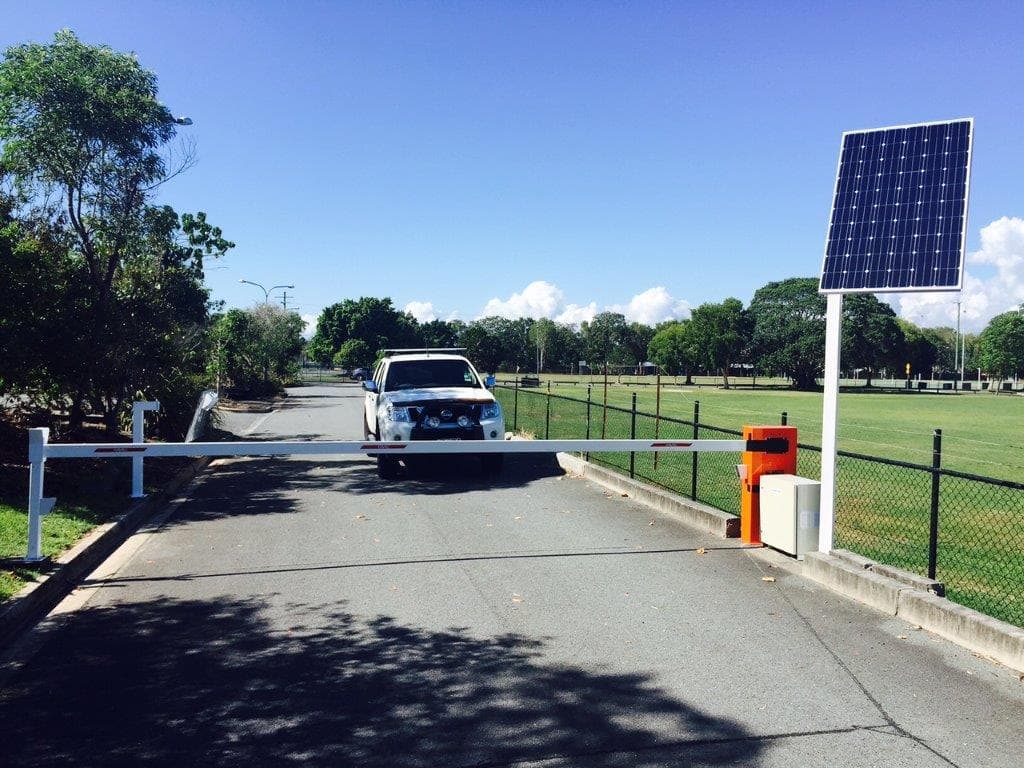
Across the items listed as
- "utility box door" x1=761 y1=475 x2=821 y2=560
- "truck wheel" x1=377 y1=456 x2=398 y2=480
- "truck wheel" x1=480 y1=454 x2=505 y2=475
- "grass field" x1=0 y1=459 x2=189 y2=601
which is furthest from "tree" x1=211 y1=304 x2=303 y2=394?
"utility box door" x1=761 y1=475 x2=821 y2=560

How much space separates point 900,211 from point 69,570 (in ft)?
25.3

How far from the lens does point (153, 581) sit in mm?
7230

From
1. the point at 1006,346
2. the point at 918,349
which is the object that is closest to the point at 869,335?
the point at 1006,346

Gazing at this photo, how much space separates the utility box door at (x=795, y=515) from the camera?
7.82 m

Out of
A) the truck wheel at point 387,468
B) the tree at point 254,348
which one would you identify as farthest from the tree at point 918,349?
the truck wheel at point 387,468

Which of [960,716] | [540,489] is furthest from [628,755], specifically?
[540,489]

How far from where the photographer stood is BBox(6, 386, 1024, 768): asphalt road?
162 inches

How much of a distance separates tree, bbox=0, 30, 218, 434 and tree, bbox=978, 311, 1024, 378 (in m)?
94.8

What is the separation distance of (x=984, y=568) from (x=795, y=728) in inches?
186

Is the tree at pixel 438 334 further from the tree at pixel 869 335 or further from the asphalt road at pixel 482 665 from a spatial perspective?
the asphalt road at pixel 482 665

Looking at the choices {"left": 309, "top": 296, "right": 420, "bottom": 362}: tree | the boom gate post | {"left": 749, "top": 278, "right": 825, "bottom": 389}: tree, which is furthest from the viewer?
{"left": 309, "top": 296, "right": 420, "bottom": 362}: tree

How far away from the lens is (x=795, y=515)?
7844 millimetres

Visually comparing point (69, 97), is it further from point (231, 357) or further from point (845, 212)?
point (231, 357)

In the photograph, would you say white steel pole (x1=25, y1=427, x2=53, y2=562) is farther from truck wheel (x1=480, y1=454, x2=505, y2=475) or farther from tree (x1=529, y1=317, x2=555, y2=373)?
tree (x1=529, y1=317, x2=555, y2=373)
